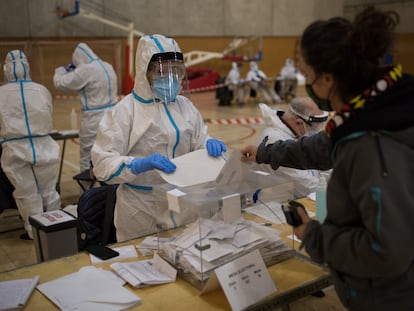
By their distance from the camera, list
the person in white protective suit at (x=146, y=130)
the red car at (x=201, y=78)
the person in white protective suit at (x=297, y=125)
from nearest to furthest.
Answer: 1. the person in white protective suit at (x=146, y=130)
2. the person in white protective suit at (x=297, y=125)
3. the red car at (x=201, y=78)

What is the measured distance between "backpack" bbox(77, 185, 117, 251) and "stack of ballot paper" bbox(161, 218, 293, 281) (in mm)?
955

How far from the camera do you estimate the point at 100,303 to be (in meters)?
1.58

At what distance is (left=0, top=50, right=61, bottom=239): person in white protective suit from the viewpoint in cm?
425

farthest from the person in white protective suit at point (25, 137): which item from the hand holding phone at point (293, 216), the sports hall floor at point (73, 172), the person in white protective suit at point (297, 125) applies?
the hand holding phone at point (293, 216)

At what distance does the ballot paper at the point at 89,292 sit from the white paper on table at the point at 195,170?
46cm

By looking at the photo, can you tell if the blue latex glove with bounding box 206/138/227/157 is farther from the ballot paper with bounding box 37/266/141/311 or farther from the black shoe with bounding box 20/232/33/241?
the black shoe with bounding box 20/232/33/241

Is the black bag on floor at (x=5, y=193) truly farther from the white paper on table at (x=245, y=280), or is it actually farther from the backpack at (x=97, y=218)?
the white paper on table at (x=245, y=280)

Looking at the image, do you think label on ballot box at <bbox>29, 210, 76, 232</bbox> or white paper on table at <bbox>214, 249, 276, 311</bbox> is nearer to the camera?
white paper on table at <bbox>214, 249, 276, 311</bbox>

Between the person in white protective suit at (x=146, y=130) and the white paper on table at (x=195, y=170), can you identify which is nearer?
the white paper on table at (x=195, y=170)

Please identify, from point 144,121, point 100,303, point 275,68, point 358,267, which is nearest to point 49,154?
point 144,121

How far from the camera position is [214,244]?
5.55 ft

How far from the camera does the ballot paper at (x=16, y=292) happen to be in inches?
61.8

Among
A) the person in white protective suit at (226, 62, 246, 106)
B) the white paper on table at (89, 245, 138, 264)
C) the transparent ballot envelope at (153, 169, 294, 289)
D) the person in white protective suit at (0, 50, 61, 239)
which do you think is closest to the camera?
the transparent ballot envelope at (153, 169, 294, 289)

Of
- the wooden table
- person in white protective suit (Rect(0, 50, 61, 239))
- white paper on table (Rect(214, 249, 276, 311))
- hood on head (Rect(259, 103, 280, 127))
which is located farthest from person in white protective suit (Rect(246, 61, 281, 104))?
white paper on table (Rect(214, 249, 276, 311))
